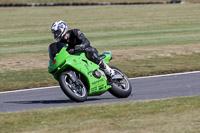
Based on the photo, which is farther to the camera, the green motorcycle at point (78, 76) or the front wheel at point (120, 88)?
the front wheel at point (120, 88)

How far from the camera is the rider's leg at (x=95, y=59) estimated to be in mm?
9250

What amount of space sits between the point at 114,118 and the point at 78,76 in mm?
2316

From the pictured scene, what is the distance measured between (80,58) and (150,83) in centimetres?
349

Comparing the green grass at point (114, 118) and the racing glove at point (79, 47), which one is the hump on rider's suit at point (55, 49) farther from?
the green grass at point (114, 118)

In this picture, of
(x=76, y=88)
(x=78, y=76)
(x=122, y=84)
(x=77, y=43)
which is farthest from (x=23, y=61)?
(x=76, y=88)

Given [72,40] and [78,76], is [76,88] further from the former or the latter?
[72,40]

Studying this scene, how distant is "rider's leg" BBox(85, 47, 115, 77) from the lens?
9.25 meters

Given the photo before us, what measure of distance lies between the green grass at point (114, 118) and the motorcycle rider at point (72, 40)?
1.33 meters

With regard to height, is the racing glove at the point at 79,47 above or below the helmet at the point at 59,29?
below

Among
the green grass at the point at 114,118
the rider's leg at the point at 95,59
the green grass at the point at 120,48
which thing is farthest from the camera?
the green grass at the point at 120,48

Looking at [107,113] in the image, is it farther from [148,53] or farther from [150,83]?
[148,53]

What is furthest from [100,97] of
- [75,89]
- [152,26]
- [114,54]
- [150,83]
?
[152,26]

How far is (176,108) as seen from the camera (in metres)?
7.71

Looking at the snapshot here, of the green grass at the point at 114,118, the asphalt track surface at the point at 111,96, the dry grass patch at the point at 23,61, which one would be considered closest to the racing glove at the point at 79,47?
the asphalt track surface at the point at 111,96
